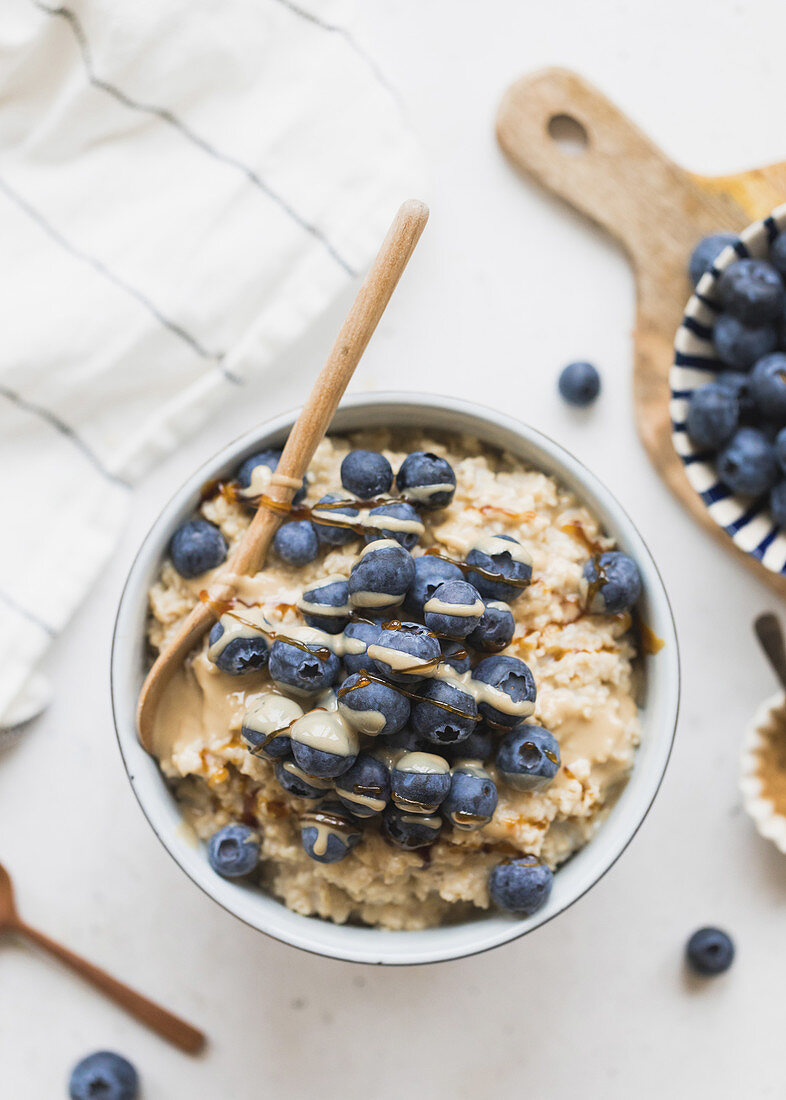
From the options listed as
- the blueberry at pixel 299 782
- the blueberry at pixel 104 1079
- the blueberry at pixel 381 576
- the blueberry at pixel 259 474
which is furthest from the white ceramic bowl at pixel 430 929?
the blueberry at pixel 104 1079

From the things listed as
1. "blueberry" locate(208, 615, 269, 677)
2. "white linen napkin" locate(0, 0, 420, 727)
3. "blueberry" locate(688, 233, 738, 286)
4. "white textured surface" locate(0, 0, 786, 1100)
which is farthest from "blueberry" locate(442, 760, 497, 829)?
"blueberry" locate(688, 233, 738, 286)

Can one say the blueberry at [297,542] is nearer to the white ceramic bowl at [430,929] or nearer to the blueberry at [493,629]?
the white ceramic bowl at [430,929]

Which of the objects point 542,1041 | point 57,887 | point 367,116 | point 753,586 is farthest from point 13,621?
point 753,586

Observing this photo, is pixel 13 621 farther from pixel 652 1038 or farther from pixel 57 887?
pixel 652 1038

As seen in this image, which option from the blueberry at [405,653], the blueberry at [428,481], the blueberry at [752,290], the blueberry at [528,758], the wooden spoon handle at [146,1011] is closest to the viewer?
the blueberry at [405,653]

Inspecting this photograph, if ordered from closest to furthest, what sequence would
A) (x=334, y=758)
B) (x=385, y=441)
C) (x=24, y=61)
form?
1. (x=334, y=758)
2. (x=385, y=441)
3. (x=24, y=61)

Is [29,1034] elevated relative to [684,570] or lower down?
lower down

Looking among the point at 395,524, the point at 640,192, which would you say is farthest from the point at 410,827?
the point at 640,192

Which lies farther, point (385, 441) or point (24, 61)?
point (24, 61)
